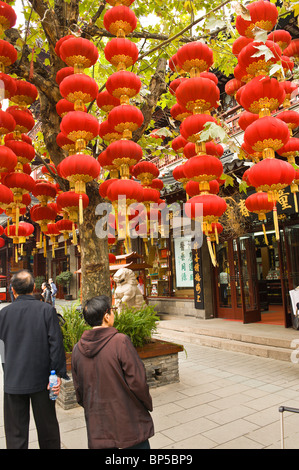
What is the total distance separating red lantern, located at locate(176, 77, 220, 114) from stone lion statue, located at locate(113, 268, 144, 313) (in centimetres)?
607

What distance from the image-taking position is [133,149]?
306cm

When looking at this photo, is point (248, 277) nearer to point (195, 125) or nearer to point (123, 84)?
point (195, 125)

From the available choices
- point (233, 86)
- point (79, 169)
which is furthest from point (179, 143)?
point (79, 169)

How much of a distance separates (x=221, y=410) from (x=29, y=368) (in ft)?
9.06

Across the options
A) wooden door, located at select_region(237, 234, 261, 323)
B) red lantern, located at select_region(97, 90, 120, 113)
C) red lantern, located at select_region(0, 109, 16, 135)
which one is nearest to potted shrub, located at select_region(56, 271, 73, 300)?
wooden door, located at select_region(237, 234, 261, 323)

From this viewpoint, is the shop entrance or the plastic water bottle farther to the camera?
the shop entrance

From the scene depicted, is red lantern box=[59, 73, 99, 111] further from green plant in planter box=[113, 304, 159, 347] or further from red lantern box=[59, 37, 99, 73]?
green plant in planter box=[113, 304, 159, 347]

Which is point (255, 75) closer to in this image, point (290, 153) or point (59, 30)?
point (290, 153)

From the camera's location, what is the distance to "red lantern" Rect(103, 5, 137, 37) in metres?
3.04

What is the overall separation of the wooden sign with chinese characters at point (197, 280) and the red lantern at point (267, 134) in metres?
8.82

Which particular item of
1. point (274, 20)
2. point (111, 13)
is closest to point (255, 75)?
point (274, 20)

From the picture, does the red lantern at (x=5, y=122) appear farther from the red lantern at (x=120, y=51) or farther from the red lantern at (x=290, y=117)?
the red lantern at (x=290, y=117)

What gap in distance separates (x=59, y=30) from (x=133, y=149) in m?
2.71

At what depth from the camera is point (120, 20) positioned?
3.09 meters
